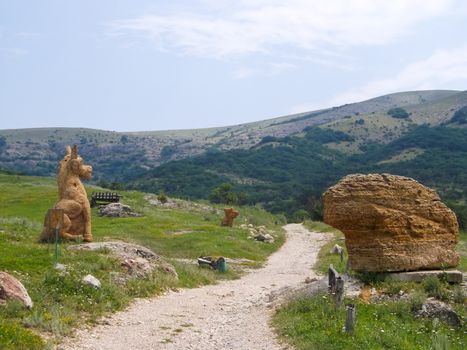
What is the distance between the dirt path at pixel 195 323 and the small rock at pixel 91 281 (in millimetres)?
1174

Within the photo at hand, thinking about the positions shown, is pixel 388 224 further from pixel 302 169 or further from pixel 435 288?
pixel 302 169

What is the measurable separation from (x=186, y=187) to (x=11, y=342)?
11528 cm

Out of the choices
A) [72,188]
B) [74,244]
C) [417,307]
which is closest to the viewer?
[417,307]

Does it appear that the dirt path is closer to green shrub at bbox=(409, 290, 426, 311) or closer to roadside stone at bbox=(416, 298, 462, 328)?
green shrub at bbox=(409, 290, 426, 311)

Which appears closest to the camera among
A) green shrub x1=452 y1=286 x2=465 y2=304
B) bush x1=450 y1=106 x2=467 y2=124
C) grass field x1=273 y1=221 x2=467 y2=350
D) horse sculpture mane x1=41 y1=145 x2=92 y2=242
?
grass field x1=273 y1=221 x2=467 y2=350

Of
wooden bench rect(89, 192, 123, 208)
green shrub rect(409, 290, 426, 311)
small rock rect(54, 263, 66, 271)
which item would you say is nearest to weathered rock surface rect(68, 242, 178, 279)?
small rock rect(54, 263, 66, 271)

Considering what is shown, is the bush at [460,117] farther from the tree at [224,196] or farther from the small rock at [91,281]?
the small rock at [91,281]

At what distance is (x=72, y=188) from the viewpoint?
22.4 m

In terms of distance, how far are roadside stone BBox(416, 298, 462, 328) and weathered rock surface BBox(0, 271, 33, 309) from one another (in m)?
9.52

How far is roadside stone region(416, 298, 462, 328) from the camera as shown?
13109 mm

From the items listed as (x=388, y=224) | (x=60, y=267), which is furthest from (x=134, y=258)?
(x=388, y=224)

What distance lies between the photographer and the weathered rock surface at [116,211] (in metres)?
45.0

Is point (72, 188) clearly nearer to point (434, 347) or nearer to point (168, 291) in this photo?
point (168, 291)

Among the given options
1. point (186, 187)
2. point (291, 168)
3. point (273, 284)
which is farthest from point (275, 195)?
point (273, 284)
